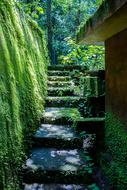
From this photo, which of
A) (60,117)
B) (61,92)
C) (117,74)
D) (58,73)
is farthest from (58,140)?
(58,73)

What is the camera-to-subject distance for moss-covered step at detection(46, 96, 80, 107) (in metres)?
6.67

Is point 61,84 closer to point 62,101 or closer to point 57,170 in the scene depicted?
point 62,101

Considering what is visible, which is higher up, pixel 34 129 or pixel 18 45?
pixel 18 45

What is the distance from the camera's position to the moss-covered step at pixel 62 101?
6672 mm

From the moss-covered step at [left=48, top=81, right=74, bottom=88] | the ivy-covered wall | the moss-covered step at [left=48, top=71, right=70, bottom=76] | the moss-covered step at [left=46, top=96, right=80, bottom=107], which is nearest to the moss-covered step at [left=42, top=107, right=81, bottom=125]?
the moss-covered step at [left=46, top=96, right=80, bottom=107]

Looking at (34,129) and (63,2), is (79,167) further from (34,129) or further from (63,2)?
(63,2)

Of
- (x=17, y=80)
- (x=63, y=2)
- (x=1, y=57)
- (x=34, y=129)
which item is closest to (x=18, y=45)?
(x=17, y=80)

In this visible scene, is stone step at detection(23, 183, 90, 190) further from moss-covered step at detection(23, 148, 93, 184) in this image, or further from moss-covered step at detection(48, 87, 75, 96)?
moss-covered step at detection(48, 87, 75, 96)

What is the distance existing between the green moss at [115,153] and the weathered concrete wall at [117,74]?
0.60 feet

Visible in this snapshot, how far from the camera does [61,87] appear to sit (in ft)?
25.0

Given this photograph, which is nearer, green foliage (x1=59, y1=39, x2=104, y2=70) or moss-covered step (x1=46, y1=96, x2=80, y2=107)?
moss-covered step (x1=46, y1=96, x2=80, y2=107)

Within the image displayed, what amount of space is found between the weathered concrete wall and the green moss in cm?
18

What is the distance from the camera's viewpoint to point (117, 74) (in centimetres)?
363

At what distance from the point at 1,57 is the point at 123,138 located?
5.84ft
